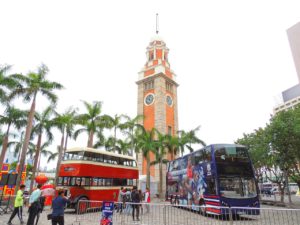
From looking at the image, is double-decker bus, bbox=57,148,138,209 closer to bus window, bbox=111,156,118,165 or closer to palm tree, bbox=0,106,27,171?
bus window, bbox=111,156,118,165

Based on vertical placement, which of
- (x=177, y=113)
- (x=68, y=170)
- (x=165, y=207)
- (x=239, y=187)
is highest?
(x=177, y=113)

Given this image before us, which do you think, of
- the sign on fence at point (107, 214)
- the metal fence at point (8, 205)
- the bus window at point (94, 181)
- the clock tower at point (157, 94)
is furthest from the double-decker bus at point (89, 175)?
the clock tower at point (157, 94)

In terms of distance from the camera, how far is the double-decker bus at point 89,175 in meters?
15.2

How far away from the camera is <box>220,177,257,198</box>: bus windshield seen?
12539 millimetres

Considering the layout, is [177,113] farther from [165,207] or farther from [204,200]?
[165,207]

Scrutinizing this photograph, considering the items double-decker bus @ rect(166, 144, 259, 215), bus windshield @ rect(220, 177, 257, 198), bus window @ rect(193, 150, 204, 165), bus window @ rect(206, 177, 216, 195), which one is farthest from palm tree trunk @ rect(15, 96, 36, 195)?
bus windshield @ rect(220, 177, 257, 198)

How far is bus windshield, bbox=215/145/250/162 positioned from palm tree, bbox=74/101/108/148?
17116mm

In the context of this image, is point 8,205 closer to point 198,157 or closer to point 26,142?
point 26,142

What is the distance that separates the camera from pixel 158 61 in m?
47.1

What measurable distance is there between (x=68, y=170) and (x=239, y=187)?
10.9m

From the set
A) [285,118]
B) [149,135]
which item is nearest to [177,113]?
[149,135]

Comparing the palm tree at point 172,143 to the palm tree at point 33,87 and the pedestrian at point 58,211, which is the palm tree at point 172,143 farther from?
the pedestrian at point 58,211

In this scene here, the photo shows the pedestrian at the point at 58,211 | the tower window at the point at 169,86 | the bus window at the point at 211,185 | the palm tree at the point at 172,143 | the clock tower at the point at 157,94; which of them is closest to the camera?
the pedestrian at the point at 58,211

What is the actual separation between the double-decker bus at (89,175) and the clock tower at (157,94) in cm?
2224
